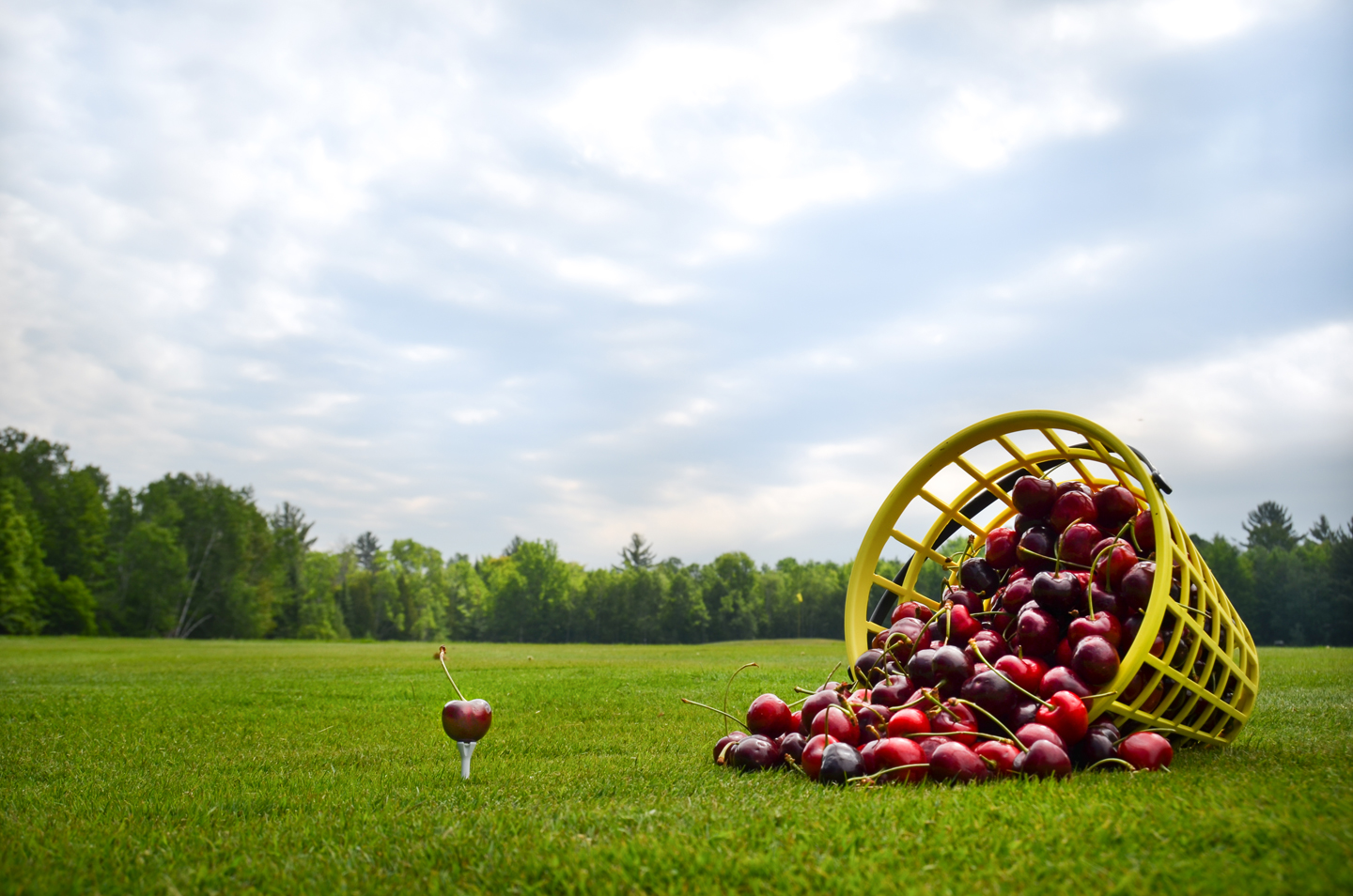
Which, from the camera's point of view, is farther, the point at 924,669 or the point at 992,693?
the point at 924,669

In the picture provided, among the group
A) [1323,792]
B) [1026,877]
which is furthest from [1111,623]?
[1026,877]

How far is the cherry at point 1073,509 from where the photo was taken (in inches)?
178

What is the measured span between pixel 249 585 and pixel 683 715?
76684 mm

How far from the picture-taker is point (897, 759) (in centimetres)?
353

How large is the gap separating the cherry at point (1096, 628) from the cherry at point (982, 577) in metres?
1.09

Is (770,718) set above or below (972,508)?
below

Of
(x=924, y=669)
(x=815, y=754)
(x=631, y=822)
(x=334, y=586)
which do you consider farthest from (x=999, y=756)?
(x=334, y=586)

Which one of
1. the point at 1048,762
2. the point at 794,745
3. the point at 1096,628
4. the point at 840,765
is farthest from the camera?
the point at 794,745

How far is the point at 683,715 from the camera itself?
7051 millimetres

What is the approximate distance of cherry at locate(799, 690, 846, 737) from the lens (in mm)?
4219

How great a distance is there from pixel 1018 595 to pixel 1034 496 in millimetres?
636

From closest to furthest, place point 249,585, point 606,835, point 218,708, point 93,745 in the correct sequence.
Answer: point 606,835 < point 93,745 < point 218,708 < point 249,585

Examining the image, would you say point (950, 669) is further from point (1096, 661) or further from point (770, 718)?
point (770, 718)

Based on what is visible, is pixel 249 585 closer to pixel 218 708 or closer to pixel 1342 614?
pixel 218 708
